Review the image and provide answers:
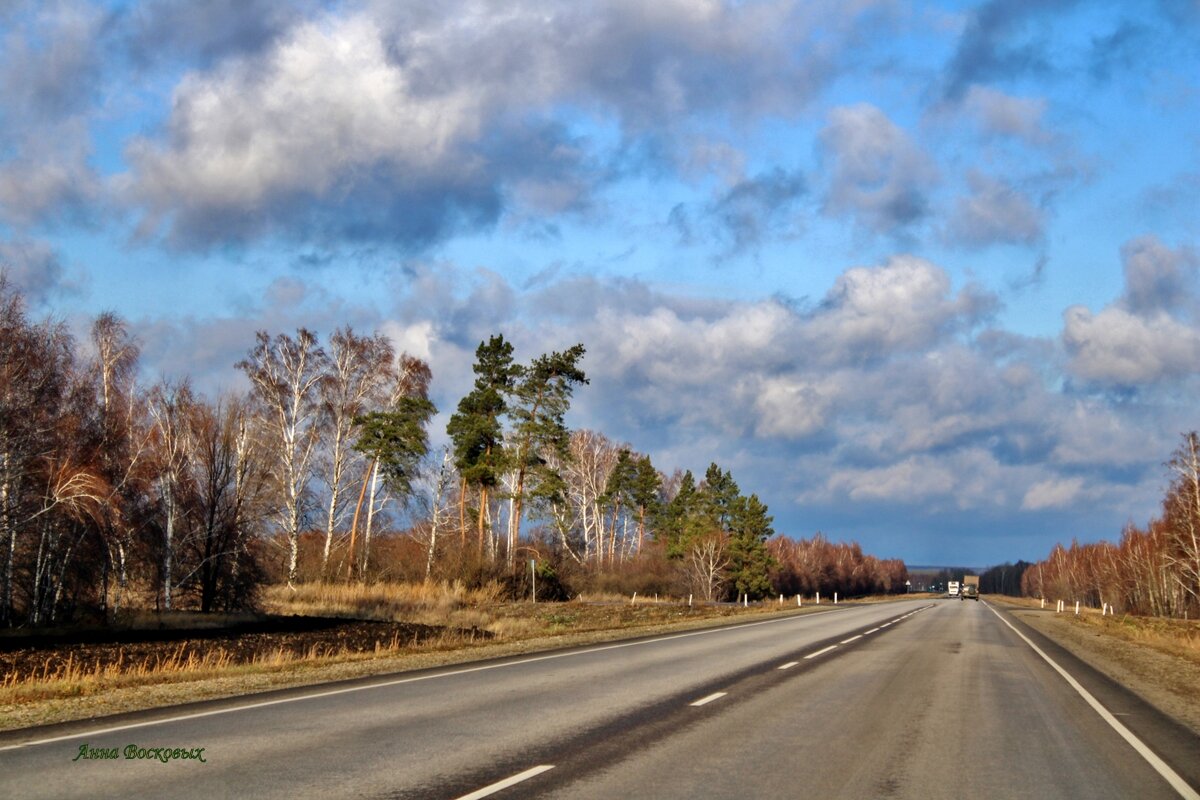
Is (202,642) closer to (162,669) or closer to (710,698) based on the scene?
(162,669)

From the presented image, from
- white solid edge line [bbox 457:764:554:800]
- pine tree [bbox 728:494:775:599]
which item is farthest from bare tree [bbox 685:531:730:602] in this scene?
white solid edge line [bbox 457:764:554:800]

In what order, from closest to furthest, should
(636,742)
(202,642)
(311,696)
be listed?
(636,742) → (311,696) → (202,642)

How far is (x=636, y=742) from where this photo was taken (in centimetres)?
904

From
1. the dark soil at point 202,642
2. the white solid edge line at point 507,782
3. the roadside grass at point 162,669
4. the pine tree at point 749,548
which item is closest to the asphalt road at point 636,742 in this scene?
the white solid edge line at point 507,782

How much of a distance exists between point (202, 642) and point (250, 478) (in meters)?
16.0

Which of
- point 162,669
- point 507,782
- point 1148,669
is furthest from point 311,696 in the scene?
point 1148,669

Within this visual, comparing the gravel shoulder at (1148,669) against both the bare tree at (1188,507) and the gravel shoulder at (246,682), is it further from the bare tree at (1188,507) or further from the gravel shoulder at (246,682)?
the bare tree at (1188,507)

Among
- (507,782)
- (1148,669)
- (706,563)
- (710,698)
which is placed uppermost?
(706,563)

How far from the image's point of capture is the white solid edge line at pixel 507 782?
21.9ft

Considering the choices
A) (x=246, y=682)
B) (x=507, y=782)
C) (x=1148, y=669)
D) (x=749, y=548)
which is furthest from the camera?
(x=749, y=548)

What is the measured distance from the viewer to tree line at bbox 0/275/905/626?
2975cm

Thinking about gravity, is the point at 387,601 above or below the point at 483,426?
below

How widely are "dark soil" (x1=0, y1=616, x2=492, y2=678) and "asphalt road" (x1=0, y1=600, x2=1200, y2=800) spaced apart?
8058mm

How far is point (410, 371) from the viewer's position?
174 feet
